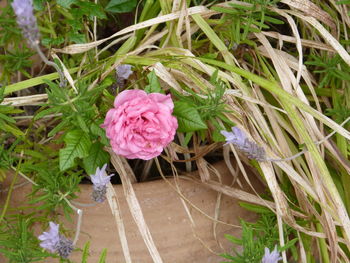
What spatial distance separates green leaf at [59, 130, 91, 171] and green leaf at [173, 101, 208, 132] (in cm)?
13

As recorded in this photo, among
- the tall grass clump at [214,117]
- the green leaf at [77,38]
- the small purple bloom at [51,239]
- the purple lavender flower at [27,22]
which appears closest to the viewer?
the purple lavender flower at [27,22]

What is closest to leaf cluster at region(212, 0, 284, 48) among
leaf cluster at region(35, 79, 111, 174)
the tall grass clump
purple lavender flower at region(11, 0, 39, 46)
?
the tall grass clump

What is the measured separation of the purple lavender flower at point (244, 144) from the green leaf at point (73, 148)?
0.60 feet

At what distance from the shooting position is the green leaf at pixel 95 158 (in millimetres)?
778

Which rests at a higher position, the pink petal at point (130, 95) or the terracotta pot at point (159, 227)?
the pink petal at point (130, 95)

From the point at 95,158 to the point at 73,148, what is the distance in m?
0.05

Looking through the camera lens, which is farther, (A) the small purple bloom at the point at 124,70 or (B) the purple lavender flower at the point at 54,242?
(A) the small purple bloom at the point at 124,70

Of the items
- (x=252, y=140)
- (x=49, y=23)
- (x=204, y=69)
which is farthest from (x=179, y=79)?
(x=49, y=23)

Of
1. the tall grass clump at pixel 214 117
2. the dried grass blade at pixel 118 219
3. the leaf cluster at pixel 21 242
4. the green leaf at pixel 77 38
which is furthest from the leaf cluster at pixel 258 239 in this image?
the green leaf at pixel 77 38

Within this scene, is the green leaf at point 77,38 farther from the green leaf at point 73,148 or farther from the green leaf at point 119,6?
the green leaf at point 73,148

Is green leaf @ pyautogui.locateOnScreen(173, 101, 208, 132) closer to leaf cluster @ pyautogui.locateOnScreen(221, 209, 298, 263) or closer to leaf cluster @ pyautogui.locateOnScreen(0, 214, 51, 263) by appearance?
leaf cluster @ pyautogui.locateOnScreen(221, 209, 298, 263)

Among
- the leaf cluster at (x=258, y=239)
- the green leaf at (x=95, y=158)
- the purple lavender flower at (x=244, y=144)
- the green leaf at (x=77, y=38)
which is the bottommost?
the leaf cluster at (x=258, y=239)

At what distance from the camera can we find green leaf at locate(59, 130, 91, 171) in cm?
74

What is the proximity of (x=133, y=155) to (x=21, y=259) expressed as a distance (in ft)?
0.68
